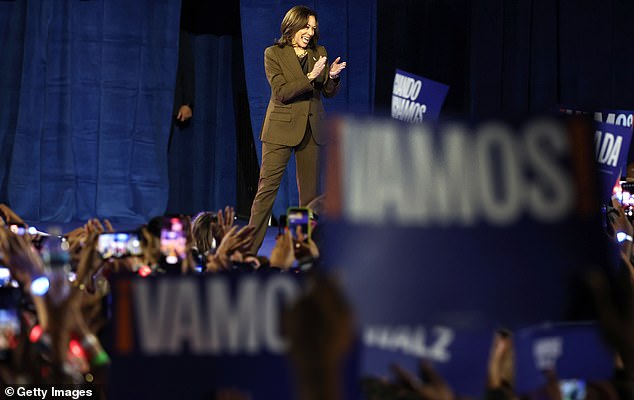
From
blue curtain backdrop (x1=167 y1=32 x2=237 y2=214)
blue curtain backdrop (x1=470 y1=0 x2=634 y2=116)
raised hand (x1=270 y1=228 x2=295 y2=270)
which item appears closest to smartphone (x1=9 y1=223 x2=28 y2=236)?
raised hand (x1=270 y1=228 x2=295 y2=270)

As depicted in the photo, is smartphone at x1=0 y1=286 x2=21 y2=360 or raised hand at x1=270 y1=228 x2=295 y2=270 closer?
smartphone at x1=0 y1=286 x2=21 y2=360

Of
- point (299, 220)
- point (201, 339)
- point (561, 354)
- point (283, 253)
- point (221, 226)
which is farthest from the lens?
point (221, 226)

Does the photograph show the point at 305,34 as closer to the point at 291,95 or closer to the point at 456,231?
the point at 291,95

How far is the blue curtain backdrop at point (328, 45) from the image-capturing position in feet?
29.0

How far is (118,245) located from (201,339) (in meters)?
1.38

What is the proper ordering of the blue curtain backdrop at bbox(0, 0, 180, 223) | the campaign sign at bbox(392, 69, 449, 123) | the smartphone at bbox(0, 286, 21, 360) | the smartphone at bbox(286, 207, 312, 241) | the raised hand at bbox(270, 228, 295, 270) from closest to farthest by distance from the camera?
the smartphone at bbox(0, 286, 21, 360), the raised hand at bbox(270, 228, 295, 270), the smartphone at bbox(286, 207, 312, 241), the campaign sign at bbox(392, 69, 449, 123), the blue curtain backdrop at bbox(0, 0, 180, 223)

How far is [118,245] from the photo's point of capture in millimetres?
2840

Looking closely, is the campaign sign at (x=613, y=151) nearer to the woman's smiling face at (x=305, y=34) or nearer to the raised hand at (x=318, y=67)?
the raised hand at (x=318, y=67)

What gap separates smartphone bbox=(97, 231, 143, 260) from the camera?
9.25ft

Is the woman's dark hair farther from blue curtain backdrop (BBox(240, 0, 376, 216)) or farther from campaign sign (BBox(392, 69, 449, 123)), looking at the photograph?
blue curtain backdrop (BBox(240, 0, 376, 216))

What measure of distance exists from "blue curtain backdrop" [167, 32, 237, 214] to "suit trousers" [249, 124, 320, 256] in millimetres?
4418

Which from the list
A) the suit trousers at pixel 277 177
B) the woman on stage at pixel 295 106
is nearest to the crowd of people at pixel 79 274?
the suit trousers at pixel 277 177

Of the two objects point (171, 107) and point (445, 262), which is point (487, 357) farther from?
point (171, 107)

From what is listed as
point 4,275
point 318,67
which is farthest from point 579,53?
point 4,275
